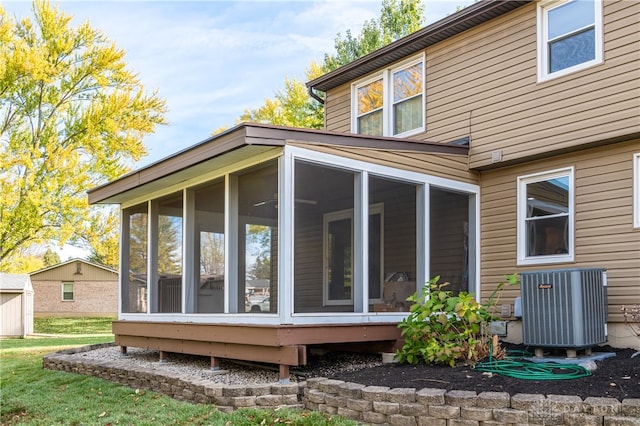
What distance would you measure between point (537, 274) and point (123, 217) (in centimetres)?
650

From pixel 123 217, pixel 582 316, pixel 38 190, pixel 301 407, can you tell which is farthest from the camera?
pixel 38 190

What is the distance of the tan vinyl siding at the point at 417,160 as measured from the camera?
22.6 ft

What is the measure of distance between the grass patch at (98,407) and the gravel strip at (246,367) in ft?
1.63

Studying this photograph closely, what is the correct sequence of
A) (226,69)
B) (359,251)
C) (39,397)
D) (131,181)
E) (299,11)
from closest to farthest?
(359,251) → (39,397) → (131,181) → (299,11) → (226,69)

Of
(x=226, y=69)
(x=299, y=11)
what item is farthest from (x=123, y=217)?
(x=226, y=69)

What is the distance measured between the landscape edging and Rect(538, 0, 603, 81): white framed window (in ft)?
14.5

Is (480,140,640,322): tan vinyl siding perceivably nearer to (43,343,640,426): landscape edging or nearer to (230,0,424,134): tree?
(43,343,640,426): landscape edging

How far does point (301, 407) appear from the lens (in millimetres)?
5777

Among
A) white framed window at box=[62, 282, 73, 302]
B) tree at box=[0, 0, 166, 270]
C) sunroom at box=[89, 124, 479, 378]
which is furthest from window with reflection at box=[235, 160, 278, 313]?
white framed window at box=[62, 282, 73, 302]

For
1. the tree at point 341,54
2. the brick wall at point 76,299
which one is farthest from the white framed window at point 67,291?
the tree at point 341,54

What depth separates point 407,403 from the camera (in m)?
5.01

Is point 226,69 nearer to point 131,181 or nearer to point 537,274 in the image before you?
point 131,181

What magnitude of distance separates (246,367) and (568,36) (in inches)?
222

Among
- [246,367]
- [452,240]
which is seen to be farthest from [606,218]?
[246,367]
